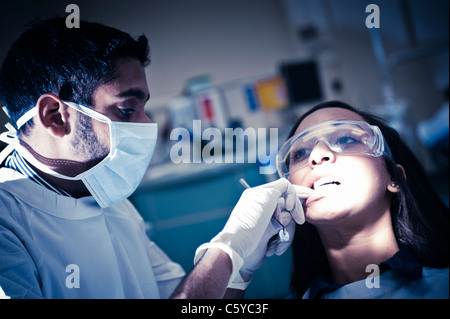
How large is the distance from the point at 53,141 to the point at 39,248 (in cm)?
35

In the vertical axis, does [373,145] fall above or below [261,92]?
below

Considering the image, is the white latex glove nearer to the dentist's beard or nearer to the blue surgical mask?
the blue surgical mask

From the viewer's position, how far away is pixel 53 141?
1141mm

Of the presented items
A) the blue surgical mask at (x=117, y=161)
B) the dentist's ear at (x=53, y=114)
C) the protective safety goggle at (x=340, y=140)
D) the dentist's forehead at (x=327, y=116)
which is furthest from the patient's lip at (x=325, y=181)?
the dentist's ear at (x=53, y=114)

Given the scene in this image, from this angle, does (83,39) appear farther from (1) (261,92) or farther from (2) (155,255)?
(1) (261,92)

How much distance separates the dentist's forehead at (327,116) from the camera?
4.26 ft

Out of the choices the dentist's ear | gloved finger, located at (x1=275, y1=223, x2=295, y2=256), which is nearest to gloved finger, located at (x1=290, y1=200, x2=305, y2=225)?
gloved finger, located at (x1=275, y1=223, x2=295, y2=256)

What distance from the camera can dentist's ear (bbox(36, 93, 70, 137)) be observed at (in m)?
1.11

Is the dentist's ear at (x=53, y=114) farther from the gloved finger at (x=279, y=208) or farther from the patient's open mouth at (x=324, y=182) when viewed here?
the patient's open mouth at (x=324, y=182)

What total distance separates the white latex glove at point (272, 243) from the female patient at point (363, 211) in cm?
6

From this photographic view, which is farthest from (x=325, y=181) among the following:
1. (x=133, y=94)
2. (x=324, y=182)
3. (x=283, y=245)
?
(x=133, y=94)

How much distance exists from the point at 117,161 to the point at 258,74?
3.48 meters

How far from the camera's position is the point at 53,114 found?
3.72ft
